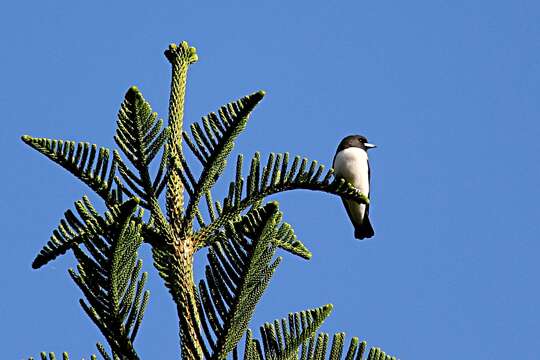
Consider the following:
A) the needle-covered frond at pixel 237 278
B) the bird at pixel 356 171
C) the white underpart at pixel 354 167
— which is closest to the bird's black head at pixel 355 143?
the bird at pixel 356 171

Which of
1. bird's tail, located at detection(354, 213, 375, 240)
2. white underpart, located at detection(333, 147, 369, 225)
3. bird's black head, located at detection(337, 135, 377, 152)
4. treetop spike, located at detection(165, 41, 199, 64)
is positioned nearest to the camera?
treetop spike, located at detection(165, 41, 199, 64)

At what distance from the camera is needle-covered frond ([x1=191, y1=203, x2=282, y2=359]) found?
2.56 meters

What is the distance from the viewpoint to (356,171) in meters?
7.75

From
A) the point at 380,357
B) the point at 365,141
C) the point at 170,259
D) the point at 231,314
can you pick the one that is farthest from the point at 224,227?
the point at 365,141

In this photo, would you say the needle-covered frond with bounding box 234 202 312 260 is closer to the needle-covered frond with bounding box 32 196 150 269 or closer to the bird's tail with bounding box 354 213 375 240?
the needle-covered frond with bounding box 32 196 150 269

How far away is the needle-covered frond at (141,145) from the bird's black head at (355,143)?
5530 mm

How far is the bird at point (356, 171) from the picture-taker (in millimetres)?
7773

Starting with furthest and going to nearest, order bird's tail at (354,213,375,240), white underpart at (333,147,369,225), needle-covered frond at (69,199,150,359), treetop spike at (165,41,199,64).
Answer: bird's tail at (354,213,375,240), white underpart at (333,147,369,225), treetop spike at (165,41,199,64), needle-covered frond at (69,199,150,359)

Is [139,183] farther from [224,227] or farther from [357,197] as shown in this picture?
[357,197]

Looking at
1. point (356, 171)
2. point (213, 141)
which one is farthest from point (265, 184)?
point (356, 171)

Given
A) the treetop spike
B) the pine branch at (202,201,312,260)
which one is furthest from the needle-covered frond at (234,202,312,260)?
the treetop spike

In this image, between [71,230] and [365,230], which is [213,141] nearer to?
[71,230]

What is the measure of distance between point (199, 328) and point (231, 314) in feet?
0.47

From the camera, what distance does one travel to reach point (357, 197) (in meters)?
3.02
